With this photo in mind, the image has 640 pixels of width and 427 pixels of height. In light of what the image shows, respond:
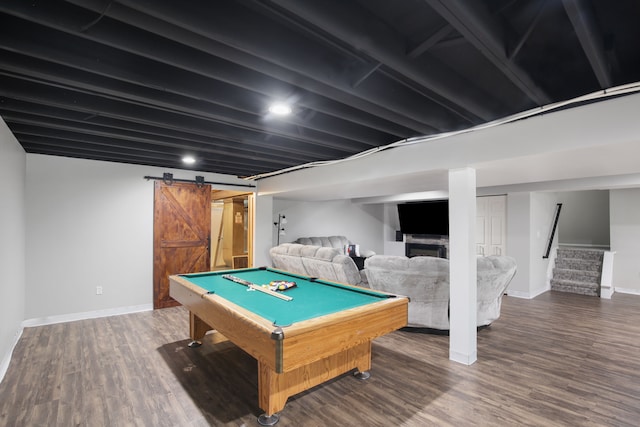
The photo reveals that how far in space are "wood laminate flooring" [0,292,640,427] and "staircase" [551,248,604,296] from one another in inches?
101

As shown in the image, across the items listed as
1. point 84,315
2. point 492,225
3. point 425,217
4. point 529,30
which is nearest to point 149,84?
point 529,30

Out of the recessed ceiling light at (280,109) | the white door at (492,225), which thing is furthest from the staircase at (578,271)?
the recessed ceiling light at (280,109)

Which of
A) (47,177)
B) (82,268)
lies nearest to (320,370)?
(82,268)

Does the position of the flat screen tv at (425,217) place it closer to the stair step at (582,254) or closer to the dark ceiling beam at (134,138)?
the stair step at (582,254)

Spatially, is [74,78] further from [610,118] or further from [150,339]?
[610,118]

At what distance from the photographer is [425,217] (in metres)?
8.51

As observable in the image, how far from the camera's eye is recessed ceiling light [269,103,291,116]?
2.50m

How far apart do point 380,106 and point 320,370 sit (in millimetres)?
2216

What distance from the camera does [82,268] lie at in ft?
15.0

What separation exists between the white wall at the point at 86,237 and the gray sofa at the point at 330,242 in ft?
11.0

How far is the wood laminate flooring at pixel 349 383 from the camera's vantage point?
89.0 inches

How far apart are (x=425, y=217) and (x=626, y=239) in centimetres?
403

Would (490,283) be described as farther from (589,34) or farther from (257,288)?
(589,34)

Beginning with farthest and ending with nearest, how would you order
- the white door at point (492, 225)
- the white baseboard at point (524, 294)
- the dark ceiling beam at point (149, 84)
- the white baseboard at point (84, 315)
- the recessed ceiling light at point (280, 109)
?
the white door at point (492, 225)
the white baseboard at point (524, 294)
the white baseboard at point (84, 315)
the recessed ceiling light at point (280, 109)
the dark ceiling beam at point (149, 84)
